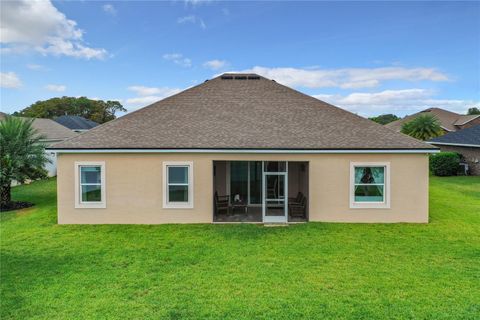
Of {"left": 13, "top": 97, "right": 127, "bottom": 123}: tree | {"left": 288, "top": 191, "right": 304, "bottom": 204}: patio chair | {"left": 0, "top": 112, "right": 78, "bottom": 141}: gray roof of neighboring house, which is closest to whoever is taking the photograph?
{"left": 288, "top": 191, "right": 304, "bottom": 204}: patio chair

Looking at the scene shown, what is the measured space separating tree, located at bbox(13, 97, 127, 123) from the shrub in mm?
82407

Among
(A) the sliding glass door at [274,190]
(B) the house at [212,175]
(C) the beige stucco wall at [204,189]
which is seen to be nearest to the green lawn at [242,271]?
(C) the beige stucco wall at [204,189]

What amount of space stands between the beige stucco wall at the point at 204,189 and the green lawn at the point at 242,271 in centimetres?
66

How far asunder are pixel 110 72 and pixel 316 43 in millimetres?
18530

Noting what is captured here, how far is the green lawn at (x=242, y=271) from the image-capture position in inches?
236

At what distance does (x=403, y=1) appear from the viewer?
712 inches

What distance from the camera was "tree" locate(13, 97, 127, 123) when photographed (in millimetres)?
79938

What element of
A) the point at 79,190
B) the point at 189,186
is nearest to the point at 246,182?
the point at 189,186

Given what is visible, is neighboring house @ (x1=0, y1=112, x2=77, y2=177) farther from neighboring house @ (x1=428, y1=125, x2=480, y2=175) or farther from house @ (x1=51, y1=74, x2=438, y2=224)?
neighboring house @ (x1=428, y1=125, x2=480, y2=175)

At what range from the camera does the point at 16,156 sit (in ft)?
51.7

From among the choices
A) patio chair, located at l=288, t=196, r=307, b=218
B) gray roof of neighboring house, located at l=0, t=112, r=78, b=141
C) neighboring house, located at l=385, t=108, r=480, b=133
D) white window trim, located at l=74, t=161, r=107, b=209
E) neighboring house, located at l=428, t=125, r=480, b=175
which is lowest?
patio chair, located at l=288, t=196, r=307, b=218

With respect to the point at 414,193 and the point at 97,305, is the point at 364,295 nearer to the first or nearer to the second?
the point at 97,305

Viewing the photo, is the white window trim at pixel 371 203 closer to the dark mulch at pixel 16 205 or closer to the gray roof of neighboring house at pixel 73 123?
the dark mulch at pixel 16 205

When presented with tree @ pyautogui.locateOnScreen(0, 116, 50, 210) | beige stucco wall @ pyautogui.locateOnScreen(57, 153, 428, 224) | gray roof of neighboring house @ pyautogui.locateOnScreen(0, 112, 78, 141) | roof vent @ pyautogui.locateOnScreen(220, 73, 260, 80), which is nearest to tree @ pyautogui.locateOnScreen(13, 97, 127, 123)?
gray roof of neighboring house @ pyautogui.locateOnScreen(0, 112, 78, 141)
